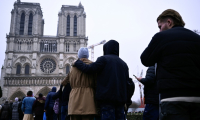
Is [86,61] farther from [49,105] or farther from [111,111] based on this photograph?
[49,105]

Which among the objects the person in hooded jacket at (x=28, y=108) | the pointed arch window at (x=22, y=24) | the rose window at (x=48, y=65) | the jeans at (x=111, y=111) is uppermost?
the pointed arch window at (x=22, y=24)

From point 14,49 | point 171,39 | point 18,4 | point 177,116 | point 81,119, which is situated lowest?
point 81,119

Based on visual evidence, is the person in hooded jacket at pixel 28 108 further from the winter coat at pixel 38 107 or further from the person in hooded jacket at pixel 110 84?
the person in hooded jacket at pixel 110 84

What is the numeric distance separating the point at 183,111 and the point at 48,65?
38.4 m

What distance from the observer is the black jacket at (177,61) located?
192 centimetres

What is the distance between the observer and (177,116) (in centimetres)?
187

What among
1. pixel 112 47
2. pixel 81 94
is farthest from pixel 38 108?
pixel 112 47

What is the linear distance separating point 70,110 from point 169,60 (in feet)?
7.01

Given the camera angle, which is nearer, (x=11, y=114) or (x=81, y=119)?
(x=81, y=119)

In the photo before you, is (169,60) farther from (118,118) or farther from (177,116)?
(118,118)

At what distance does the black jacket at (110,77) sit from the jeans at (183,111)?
4.75ft

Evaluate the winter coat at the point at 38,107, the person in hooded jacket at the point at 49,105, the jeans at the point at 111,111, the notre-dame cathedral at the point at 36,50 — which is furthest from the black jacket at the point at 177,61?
the notre-dame cathedral at the point at 36,50

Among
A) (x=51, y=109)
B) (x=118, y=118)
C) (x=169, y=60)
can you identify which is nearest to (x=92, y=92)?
(x=118, y=118)

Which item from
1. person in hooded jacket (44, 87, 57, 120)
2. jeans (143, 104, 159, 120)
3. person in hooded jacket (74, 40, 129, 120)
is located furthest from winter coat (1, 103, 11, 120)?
jeans (143, 104, 159, 120)
